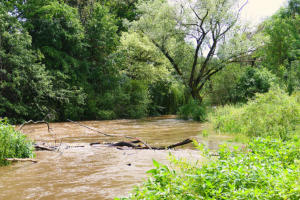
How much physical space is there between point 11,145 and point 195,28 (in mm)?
18099

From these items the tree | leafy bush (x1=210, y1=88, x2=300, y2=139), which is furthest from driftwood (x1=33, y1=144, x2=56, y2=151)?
the tree

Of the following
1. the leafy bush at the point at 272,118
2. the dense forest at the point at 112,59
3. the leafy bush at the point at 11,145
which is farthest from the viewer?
the dense forest at the point at 112,59

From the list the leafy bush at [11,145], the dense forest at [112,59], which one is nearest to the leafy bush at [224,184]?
the leafy bush at [11,145]

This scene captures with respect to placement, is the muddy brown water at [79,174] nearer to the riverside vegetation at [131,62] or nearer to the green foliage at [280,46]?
the riverside vegetation at [131,62]

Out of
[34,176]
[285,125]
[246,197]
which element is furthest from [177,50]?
[246,197]

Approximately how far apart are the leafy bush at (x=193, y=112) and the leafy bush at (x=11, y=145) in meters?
14.0

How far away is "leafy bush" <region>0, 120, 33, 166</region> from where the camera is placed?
21.6 ft

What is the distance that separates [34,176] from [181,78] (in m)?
19.4

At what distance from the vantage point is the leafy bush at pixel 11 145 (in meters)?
6.58

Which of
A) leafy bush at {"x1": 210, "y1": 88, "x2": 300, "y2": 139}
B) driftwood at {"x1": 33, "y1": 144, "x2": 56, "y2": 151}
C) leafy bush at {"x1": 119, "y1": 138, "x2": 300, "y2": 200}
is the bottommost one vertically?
driftwood at {"x1": 33, "y1": 144, "x2": 56, "y2": 151}

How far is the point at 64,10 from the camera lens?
19062 millimetres

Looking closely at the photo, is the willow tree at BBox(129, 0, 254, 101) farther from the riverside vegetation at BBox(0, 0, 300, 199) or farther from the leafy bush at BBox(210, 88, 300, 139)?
the leafy bush at BBox(210, 88, 300, 139)

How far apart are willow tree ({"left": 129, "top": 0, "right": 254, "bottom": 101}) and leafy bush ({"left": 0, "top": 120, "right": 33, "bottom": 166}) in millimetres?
16466

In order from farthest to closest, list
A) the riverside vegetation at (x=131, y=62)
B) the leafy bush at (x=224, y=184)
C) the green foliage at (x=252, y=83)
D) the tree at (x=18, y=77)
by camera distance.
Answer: the green foliage at (x=252, y=83), the riverside vegetation at (x=131, y=62), the tree at (x=18, y=77), the leafy bush at (x=224, y=184)
